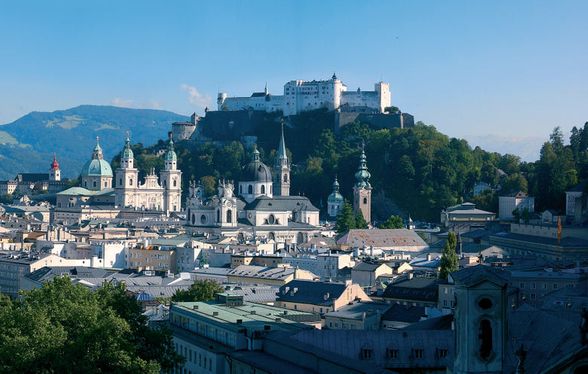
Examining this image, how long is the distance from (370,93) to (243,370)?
121 meters

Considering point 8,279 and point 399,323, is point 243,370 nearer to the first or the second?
point 399,323

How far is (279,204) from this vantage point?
407 feet

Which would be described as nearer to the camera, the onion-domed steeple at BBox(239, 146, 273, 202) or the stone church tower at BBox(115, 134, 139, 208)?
the onion-domed steeple at BBox(239, 146, 273, 202)

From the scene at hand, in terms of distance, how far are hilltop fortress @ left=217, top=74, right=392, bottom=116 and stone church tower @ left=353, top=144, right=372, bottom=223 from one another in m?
21.0

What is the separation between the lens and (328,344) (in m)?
36.2

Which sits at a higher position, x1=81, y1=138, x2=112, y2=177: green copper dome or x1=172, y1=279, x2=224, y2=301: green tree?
x1=81, y1=138, x2=112, y2=177: green copper dome

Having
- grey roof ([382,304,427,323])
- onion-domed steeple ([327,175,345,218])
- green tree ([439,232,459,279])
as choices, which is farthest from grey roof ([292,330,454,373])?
onion-domed steeple ([327,175,345,218])

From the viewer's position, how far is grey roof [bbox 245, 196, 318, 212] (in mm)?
123062

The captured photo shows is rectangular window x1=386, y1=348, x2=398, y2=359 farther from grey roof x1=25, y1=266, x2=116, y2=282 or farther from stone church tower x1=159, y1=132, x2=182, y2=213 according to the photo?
stone church tower x1=159, y1=132, x2=182, y2=213

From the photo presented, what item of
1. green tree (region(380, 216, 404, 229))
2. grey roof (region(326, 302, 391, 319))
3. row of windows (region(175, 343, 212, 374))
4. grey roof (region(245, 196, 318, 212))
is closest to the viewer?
row of windows (region(175, 343, 212, 374))

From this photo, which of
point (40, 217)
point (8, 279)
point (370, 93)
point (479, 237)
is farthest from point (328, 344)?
point (370, 93)

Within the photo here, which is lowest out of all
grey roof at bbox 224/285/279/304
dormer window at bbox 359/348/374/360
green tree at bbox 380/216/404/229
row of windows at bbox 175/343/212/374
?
row of windows at bbox 175/343/212/374

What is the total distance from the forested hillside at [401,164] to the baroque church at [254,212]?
1001cm

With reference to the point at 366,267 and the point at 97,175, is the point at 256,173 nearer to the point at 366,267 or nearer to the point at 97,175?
the point at 97,175
